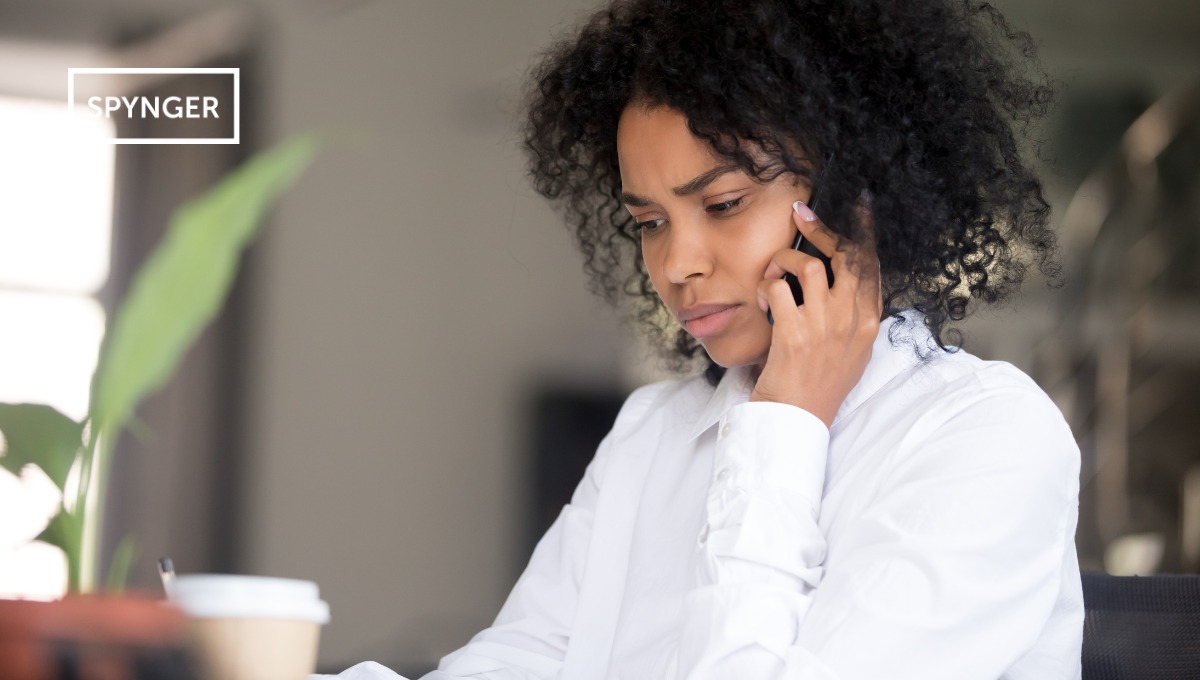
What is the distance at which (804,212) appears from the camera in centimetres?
110

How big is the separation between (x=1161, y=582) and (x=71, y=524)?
0.94 meters

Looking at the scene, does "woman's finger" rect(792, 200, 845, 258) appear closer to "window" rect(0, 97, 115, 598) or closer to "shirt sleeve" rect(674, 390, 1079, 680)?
"shirt sleeve" rect(674, 390, 1079, 680)

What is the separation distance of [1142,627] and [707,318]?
485mm

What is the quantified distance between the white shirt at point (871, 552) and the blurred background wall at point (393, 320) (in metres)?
1.76

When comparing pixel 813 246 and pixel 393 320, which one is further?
pixel 393 320

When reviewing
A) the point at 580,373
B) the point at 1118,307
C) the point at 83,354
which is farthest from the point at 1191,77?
the point at 83,354

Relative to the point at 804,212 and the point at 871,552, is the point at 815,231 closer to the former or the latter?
the point at 804,212

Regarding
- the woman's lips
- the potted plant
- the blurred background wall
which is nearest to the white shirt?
the woman's lips

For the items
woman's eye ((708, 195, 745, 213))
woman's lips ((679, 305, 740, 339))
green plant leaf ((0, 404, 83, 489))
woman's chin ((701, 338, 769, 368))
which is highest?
woman's eye ((708, 195, 745, 213))

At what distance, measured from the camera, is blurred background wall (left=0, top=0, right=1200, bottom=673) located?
288 centimetres

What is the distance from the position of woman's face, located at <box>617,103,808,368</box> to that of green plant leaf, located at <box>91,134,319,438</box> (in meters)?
0.71

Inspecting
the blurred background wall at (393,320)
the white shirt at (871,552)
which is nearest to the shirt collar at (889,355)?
the white shirt at (871,552)

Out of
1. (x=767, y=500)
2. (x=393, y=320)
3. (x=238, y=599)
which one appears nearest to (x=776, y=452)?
(x=767, y=500)

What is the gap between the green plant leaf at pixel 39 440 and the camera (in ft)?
1.71
